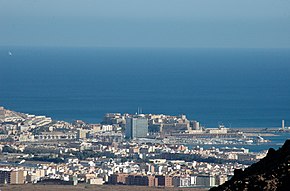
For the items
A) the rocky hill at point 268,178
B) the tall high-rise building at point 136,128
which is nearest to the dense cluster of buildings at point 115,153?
the tall high-rise building at point 136,128

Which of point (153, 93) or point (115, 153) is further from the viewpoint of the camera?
point (153, 93)

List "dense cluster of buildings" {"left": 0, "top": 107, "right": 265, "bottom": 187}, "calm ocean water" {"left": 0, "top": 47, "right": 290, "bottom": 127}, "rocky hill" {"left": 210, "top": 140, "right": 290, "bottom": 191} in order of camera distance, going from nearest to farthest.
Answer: "rocky hill" {"left": 210, "top": 140, "right": 290, "bottom": 191} < "dense cluster of buildings" {"left": 0, "top": 107, "right": 265, "bottom": 187} < "calm ocean water" {"left": 0, "top": 47, "right": 290, "bottom": 127}

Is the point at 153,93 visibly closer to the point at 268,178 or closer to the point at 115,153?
the point at 115,153

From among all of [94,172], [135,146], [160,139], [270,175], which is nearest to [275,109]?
[160,139]

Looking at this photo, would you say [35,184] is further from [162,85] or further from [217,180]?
[162,85]

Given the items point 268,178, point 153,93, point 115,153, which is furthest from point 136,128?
point 268,178

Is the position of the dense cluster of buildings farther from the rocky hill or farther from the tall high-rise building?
the rocky hill

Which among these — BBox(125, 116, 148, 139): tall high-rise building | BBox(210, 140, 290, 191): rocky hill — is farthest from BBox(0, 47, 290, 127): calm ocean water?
BBox(210, 140, 290, 191): rocky hill
